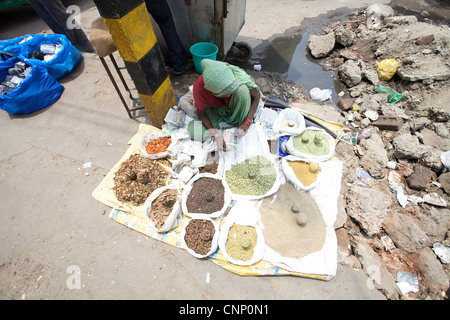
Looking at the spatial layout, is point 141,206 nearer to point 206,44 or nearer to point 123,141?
point 123,141

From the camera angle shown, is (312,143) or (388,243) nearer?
(388,243)

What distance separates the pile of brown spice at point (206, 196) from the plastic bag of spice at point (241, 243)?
0.25 meters

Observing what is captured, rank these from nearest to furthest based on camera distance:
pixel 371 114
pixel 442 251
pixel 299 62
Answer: pixel 442 251 → pixel 371 114 → pixel 299 62

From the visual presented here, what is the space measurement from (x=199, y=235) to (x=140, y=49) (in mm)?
2173

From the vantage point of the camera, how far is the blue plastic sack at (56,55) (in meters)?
3.61

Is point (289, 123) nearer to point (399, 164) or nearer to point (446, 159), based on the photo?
point (399, 164)

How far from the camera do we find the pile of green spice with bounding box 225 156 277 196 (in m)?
2.39

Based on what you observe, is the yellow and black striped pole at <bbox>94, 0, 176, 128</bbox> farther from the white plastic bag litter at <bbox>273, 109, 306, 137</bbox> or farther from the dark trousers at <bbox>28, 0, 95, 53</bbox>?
the dark trousers at <bbox>28, 0, 95, 53</bbox>

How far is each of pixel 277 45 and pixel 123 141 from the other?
428cm

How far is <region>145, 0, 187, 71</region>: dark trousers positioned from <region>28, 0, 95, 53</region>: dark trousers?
2.35m

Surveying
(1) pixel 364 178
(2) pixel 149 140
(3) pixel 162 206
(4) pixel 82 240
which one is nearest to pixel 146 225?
(3) pixel 162 206

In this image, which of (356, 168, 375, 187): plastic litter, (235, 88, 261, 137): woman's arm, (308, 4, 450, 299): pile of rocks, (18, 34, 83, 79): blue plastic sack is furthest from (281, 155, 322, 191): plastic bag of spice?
(18, 34, 83, 79): blue plastic sack

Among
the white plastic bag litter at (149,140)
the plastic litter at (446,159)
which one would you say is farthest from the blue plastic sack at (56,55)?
the plastic litter at (446,159)

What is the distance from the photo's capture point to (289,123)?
289cm
